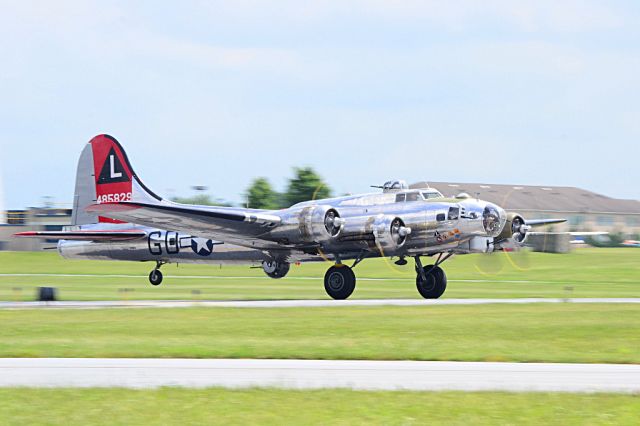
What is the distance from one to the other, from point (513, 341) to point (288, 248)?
56.7 feet

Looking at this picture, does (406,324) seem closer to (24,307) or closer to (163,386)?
(163,386)

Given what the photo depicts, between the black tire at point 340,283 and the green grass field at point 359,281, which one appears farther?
the green grass field at point 359,281

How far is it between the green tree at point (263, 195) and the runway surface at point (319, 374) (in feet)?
386

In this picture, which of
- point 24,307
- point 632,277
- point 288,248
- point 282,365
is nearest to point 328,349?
point 282,365

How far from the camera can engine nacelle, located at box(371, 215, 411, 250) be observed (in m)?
33.0

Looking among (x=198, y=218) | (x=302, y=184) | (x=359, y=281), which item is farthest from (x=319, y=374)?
(x=302, y=184)

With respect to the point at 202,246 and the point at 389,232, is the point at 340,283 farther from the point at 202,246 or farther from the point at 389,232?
the point at 202,246

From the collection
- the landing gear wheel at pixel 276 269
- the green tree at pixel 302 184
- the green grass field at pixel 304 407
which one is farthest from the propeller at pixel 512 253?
the green tree at pixel 302 184

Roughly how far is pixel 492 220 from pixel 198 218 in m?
10.5

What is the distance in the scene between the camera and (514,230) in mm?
33625

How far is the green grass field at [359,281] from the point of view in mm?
39031

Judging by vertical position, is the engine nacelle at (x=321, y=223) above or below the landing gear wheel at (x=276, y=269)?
above

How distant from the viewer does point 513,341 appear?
65.3 ft

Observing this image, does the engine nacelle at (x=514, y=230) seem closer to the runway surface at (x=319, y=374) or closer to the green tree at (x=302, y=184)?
the runway surface at (x=319, y=374)
